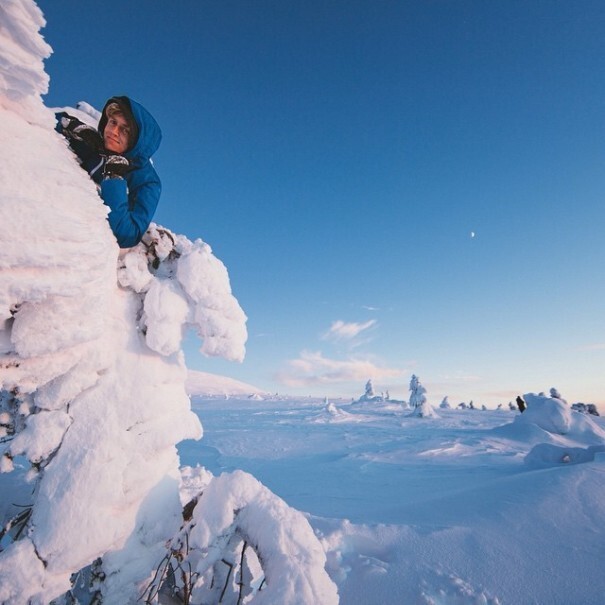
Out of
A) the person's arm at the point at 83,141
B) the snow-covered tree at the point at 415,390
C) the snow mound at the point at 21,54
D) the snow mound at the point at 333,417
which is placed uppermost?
the snow-covered tree at the point at 415,390

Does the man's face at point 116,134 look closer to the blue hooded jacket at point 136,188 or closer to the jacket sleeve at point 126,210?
the blue hooded jacket at point 136,188

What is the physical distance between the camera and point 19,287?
3.55 feet

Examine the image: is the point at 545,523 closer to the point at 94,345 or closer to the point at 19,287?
the point at 94,345

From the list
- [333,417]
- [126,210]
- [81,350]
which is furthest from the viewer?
[333,417]

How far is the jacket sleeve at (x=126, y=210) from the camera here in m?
1.61

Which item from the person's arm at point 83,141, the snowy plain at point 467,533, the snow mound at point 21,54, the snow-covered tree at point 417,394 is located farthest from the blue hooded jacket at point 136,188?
the snow-covered tree at point 417,394

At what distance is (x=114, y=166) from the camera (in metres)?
1.74

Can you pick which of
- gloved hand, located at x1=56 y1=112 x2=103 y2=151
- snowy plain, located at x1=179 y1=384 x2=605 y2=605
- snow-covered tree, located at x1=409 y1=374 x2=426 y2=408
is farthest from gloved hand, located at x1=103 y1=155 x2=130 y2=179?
snow-covered tree, located at x1=409 y1=374 x2=426 y2=408

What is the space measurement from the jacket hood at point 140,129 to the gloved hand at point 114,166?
0.57ft

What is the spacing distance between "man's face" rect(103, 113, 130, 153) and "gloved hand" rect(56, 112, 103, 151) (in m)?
0.08

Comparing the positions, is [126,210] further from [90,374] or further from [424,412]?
[424,412]

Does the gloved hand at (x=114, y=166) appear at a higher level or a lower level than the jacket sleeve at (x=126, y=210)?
higher

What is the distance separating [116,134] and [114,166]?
0.28 m

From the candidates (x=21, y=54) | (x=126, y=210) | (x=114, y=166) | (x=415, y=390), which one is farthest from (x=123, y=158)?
(x=415, y=390)
